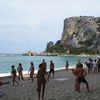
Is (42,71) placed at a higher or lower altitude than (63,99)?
higher

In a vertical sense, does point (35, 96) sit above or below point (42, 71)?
below

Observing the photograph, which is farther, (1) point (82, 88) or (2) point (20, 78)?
(2) point (20, 78)

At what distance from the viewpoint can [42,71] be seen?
48.8ft

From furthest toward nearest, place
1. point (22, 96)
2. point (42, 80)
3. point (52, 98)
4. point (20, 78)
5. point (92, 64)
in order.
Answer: point (92, 64) < point (20, 78) < point (22, 96) < point (52, 98) < point (42, 80)

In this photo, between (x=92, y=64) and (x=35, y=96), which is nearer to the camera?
(x=35, y=96)

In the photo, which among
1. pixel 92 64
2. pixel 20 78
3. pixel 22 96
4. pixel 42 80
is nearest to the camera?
pixel 42 80

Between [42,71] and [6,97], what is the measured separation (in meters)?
3.45

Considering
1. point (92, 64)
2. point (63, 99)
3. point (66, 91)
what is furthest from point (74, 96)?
point (92, 64)

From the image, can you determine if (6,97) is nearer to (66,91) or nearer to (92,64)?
(66,91)

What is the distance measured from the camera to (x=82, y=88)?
18344 millimetres

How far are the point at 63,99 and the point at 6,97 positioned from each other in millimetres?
3319

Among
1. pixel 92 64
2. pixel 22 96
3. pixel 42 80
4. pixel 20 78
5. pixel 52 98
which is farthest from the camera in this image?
pixel 92 64

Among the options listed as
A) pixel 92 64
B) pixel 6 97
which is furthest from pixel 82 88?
pixel 92 64

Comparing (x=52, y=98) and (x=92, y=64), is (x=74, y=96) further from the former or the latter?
(x=92, y=64)
